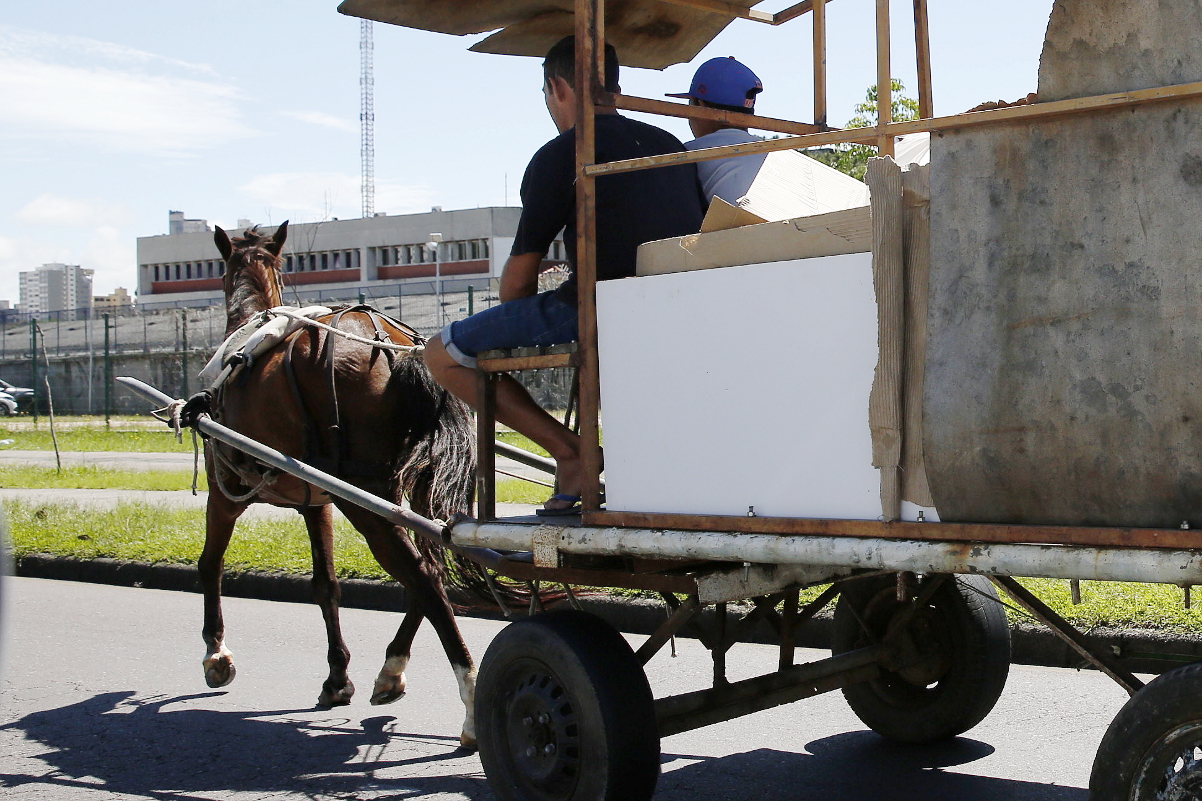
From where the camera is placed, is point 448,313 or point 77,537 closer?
point 77,537

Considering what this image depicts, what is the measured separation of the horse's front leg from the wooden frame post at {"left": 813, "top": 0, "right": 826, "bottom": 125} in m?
3.32

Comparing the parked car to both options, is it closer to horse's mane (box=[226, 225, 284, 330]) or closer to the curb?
the curb

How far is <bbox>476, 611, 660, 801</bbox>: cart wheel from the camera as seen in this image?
3.31 m

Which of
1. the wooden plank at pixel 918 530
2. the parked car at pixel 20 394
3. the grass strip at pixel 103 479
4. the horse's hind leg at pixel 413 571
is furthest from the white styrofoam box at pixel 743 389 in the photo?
the parked car at pixel 20 394

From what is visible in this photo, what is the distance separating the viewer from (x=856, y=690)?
182 inches

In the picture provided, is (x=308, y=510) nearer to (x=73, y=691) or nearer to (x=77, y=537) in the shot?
(x=73, y=691)

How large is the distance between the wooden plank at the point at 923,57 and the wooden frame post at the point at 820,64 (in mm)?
320

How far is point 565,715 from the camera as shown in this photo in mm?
3465

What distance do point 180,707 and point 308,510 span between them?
1.08m

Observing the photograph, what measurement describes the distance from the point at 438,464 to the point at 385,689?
103 cm

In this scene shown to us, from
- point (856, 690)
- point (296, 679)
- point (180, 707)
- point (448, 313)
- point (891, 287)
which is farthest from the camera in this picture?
point (448, 313)

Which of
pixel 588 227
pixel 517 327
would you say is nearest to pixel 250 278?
pixel 517 327

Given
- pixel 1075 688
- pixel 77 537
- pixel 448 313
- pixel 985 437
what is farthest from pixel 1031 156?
pixel 448 313

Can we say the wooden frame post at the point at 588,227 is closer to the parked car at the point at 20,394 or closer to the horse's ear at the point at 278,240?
the horse's ear at the point at 278,240
